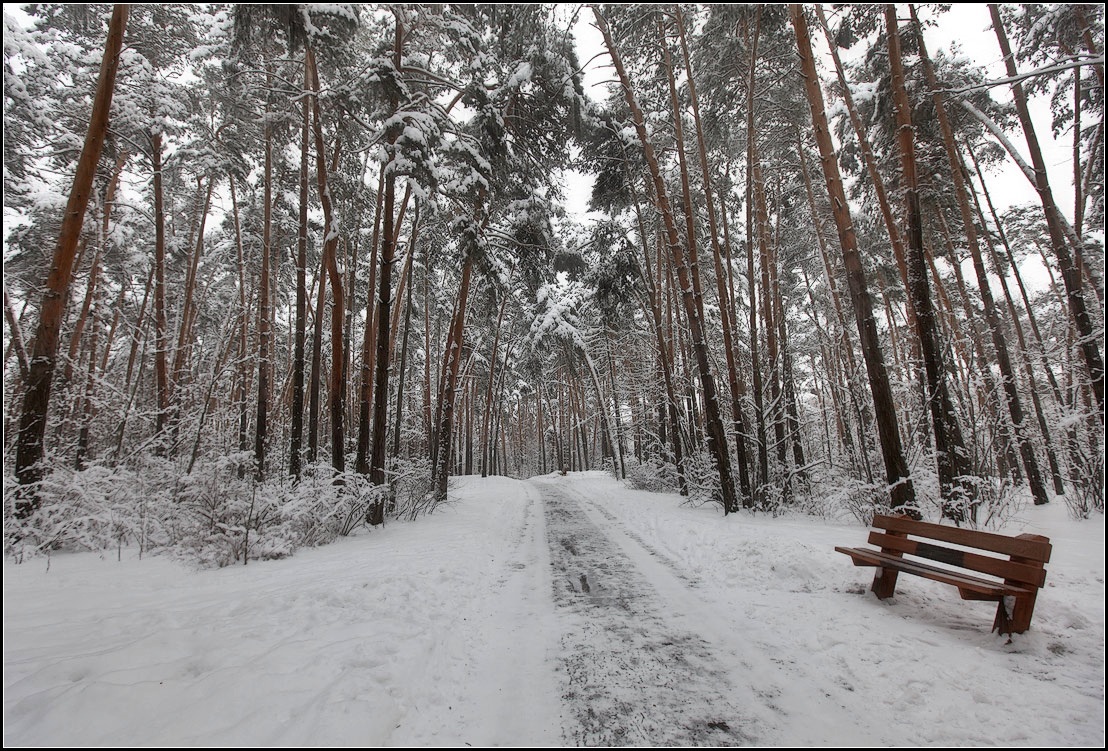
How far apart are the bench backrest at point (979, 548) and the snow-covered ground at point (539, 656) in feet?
1.40

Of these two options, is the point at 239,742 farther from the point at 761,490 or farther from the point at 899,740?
the point at 761,490

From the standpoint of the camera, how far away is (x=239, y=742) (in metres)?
2.05

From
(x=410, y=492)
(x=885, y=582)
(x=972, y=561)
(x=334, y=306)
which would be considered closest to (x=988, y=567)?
(x=972, y=561)

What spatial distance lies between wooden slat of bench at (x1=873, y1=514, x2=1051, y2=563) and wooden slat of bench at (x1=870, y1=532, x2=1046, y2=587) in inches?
2.8

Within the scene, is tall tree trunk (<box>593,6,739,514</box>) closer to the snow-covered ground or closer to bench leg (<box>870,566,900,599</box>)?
the snow-covered ground

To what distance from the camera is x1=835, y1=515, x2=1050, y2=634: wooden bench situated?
308cm

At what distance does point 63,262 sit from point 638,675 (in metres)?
7.88

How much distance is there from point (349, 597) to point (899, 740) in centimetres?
391

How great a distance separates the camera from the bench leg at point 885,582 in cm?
392

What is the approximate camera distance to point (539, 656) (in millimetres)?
3162

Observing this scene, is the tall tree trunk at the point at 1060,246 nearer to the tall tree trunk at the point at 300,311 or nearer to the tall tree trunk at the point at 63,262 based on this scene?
the tall tree trunk at the point at 300,311

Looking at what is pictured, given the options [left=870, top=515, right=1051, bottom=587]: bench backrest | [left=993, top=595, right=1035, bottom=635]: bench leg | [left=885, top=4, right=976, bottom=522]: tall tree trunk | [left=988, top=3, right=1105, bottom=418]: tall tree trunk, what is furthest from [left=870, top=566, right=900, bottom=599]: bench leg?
[left=988, top=3, right=1105, bottom=418]: tall tree trunk

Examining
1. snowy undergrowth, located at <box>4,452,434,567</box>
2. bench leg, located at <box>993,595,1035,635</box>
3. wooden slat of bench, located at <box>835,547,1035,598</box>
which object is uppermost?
snowy undergrowth, located at <box>4,452,434,567</box>

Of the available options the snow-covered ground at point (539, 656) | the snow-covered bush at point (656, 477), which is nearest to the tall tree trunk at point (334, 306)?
the snow-covered ground at point (539, 656)
